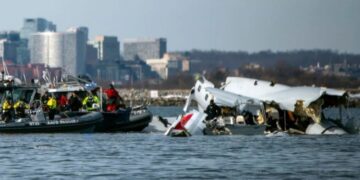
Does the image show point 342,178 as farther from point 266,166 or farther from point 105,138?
point 105,138

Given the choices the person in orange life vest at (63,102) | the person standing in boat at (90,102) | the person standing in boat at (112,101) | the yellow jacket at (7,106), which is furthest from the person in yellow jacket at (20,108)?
the person standing in boat at (112,101)

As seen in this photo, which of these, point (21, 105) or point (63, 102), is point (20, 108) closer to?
point (21, 105)

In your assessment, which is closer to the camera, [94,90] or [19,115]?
[19,115]

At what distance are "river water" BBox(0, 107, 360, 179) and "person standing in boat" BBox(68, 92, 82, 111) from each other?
116 inches

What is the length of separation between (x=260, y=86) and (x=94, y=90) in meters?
7.70

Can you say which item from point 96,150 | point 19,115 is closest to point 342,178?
point 96,150

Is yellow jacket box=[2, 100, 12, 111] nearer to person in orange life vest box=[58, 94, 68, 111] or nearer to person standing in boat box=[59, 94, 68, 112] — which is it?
person standing in boat box=[59, 94, 68, 112]

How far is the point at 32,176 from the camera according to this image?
38.5 meters

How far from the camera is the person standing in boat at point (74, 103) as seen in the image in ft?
198

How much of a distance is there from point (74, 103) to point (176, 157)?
16049 mm

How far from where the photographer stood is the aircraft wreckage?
189 ft

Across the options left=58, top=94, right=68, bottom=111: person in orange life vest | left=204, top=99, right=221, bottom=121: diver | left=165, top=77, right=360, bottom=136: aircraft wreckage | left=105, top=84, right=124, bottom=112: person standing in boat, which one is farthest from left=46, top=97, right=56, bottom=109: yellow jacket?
left=204, top=99, right=221, bottom=121: diver

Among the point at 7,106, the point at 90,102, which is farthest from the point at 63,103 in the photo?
the point at 7,106

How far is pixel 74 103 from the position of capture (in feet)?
198
